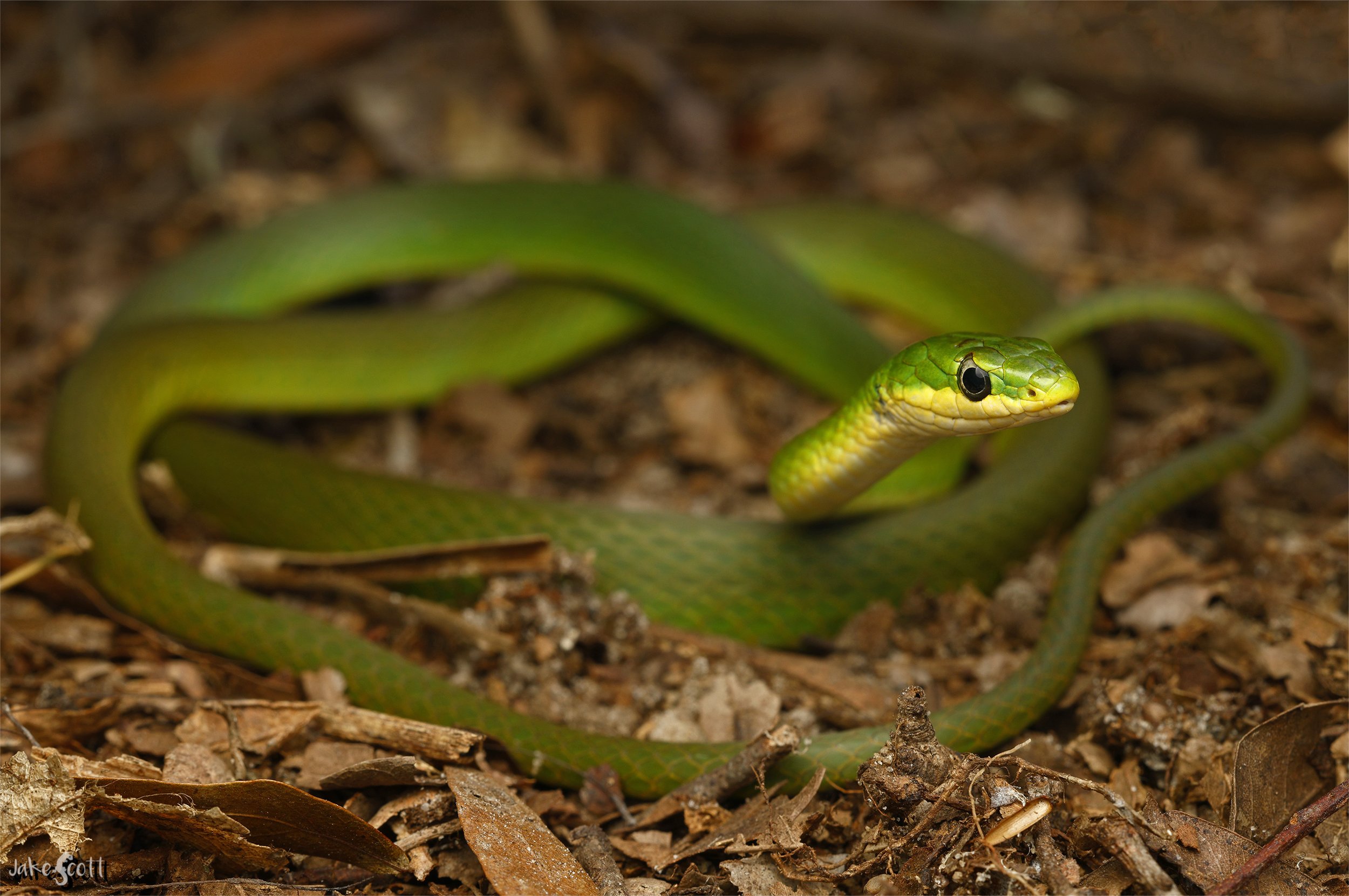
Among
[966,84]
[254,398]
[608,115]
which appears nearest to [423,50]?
[608,115]

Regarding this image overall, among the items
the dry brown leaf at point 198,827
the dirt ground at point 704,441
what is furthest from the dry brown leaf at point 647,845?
the dry brown leaf at point 198,827

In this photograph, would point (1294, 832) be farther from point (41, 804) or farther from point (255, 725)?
point (41, 804)

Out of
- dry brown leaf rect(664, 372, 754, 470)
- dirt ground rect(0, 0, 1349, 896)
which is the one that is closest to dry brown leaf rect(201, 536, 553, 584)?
dirt ground rect(0, 0, 1349, 896)

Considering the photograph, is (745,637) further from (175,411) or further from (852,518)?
(175,411)

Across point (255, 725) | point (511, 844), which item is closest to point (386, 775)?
point (511, 844)

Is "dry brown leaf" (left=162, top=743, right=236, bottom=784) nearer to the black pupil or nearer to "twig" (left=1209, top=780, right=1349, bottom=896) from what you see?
the black pupil
